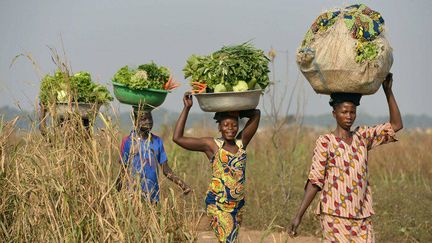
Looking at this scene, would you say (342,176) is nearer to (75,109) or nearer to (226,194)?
(226,194)

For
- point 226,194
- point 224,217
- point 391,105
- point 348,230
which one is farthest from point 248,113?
point 348,230

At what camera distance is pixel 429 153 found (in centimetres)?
1195

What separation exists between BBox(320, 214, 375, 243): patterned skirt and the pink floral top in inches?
2.0

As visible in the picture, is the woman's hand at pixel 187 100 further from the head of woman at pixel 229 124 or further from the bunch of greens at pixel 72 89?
the bunch of greens at pixel 72 89

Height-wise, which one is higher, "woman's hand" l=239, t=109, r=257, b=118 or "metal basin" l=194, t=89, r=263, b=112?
"metal basin" l=194, t=89, r=263, b=112

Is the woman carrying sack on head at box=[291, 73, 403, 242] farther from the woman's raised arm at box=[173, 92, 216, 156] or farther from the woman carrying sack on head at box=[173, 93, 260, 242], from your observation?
the woman's raised arm at box=[173, 92, 216, 156]

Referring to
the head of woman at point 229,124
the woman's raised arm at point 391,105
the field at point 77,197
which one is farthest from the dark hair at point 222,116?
the woman's raised arm at point 391,105

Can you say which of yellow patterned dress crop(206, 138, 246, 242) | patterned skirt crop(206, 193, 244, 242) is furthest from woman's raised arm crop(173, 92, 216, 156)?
patterned skirt crop(206, 193, 244, 242)

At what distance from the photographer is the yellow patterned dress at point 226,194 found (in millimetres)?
5211

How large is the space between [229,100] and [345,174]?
98 centimetres

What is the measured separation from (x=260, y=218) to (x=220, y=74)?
360 centimetres

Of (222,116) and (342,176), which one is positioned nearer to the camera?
(342,176)

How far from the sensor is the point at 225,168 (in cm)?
527

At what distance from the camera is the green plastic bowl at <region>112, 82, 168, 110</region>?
18.7ft
